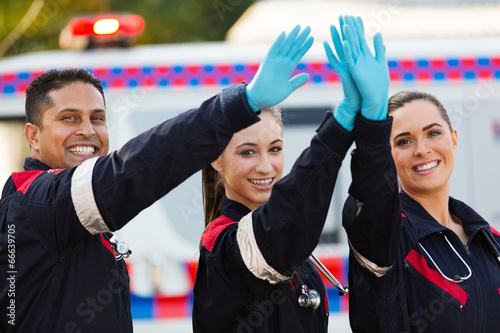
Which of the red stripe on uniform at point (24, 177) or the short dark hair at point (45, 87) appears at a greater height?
the short dark hair at point (45, 87)

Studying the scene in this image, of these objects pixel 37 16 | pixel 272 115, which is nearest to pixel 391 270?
pixel 272 115

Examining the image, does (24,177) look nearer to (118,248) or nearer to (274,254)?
(118,248)

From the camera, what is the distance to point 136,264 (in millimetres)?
4852

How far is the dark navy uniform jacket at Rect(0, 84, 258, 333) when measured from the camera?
2182mm

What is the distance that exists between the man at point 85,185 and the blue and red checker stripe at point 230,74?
2.07 meters

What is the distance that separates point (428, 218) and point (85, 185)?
1.33 m

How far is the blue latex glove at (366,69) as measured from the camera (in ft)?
7.62

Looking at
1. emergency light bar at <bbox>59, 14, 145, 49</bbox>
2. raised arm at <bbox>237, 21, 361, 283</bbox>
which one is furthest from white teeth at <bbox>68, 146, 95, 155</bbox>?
emergency light bar at <bbox>59, 14, 145, 49</bbox>

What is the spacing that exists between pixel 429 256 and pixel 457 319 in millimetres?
240

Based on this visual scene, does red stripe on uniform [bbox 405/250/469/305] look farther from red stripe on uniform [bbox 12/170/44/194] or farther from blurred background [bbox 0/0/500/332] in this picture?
blurred background [bbox 0/0/500/332]

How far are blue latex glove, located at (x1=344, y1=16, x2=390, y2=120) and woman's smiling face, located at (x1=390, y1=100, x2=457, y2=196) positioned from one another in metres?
0.62

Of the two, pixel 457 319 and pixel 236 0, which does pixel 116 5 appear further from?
pixel 457 319

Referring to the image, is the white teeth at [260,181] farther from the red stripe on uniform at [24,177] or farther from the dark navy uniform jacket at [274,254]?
the red stripe on uniform at [24,177]

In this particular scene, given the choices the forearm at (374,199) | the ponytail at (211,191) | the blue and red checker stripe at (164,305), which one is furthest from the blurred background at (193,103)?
the forearm at (374,199)
